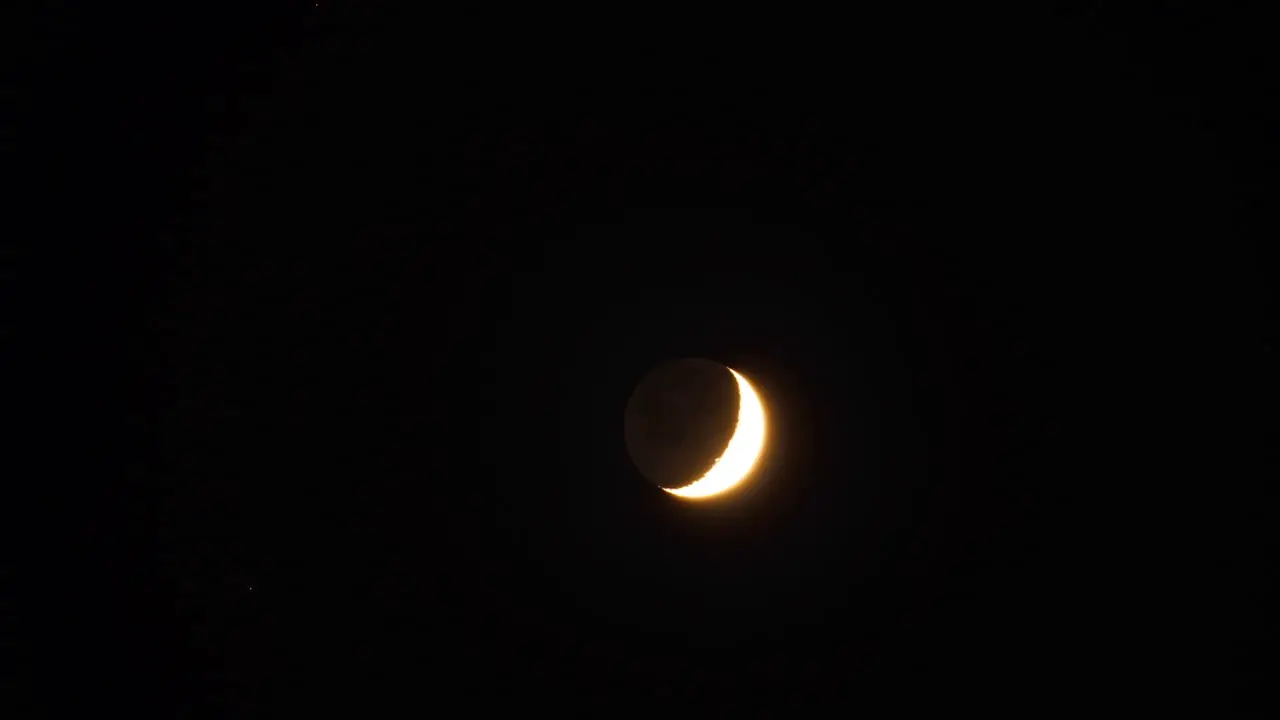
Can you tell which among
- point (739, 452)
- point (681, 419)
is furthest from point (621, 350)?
point (739, 452)

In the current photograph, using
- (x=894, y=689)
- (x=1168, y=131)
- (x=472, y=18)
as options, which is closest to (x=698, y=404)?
(x=894, y=689)

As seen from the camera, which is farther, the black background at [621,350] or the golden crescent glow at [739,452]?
the golden crescent glow at [739,452]

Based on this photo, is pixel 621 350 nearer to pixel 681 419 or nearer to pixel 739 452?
pixel 681 419

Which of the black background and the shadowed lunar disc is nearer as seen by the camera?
the black background
